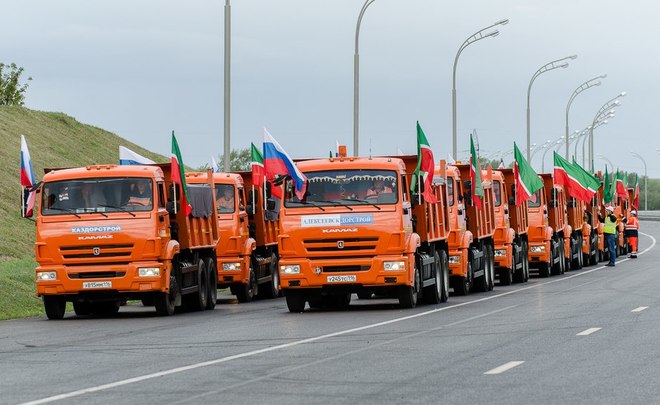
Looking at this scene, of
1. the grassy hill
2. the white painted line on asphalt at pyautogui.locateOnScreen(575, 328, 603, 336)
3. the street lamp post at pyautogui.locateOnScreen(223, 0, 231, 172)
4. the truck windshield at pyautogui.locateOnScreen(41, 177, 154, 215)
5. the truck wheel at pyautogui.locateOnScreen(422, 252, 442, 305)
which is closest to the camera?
the white painted line on asphalt at pyautogui.locateOnScreen(575, 328, 603, 336)

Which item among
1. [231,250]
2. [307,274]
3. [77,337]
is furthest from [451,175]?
[77,337]

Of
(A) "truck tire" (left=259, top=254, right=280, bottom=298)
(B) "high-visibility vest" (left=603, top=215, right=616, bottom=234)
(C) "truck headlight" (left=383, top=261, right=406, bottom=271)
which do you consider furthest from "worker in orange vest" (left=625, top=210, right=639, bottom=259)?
(C) "truck headlight" (left=383, top=261, right=406, bottom=271)

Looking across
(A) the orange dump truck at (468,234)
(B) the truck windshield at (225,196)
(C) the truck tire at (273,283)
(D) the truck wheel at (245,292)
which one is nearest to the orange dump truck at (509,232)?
(A) the orange dump truck at (468,234)

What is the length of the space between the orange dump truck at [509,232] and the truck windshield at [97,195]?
515 inches

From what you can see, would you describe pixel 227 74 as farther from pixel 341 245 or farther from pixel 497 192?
pixel 341 245

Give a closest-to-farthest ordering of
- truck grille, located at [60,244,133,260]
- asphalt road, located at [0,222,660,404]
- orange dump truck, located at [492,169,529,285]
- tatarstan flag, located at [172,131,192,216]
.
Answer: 1. asphalt road, located at [0,222,660,404]
2. truck grille, located at [60,244,133,260]
3. tatarstan flag, located at [172,131,192,216]
4. orange dump truck, located at [492,169,529,285]

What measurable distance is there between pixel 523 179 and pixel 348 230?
46.7 ft

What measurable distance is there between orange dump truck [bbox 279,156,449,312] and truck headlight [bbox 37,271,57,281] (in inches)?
145

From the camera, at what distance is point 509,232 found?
36.7 metres

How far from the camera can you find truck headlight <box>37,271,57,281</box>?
81.5 feet

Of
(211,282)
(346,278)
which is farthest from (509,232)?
(346,278)

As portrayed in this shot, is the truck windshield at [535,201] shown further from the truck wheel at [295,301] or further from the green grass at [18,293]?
the truck wheel at [295,301]

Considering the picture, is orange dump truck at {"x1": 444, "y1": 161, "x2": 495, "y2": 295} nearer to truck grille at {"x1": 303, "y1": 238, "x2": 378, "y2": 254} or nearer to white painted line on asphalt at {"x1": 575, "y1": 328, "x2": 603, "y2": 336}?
truck grille at {"x1": 303, "y1": 238, "x2": 378, "y2": 254}

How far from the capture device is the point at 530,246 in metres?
41.8
